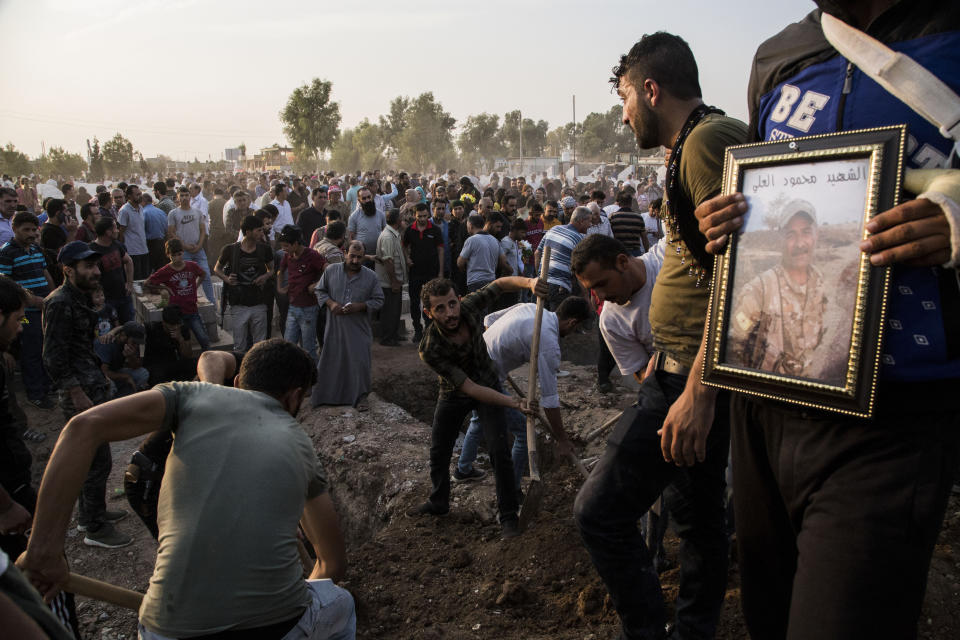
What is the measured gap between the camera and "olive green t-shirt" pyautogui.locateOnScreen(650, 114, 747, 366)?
201 cm

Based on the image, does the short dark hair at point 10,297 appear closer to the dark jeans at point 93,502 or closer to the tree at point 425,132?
the dark jeans at point 93,502

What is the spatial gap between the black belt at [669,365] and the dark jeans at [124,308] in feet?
26.9

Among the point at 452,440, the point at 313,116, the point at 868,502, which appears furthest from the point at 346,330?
the point at 313,116

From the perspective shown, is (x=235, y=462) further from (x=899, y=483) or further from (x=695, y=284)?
(x=899, y=483)

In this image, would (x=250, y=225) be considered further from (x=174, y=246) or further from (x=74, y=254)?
(x=74, y=254)

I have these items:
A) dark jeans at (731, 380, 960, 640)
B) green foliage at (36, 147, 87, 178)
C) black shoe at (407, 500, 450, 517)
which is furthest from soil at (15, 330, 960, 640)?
green foliage at (36, 147, 87, 178)

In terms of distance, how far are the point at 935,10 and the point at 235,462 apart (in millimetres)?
Answer: 2357

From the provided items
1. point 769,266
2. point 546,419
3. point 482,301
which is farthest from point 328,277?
point 769,266

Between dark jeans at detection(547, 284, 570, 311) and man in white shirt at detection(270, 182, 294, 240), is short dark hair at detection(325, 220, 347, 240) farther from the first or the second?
man in white shirt at detection(270, 182, 294, 240)

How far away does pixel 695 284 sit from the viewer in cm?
234

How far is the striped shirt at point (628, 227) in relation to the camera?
10859mm

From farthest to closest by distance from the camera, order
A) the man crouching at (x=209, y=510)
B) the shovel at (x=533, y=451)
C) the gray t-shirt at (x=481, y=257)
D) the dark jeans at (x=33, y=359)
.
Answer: the gray t-shirt at (x=481, y=257) → the dark jeans at (x=33, y=359) → the shovel at (x=533, y=451) → the man crouching at (x=209, y=510)

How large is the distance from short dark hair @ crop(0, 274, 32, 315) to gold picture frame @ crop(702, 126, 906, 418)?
395 cm

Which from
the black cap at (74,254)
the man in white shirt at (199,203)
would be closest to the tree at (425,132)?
the man in white shirt at (199,203)
